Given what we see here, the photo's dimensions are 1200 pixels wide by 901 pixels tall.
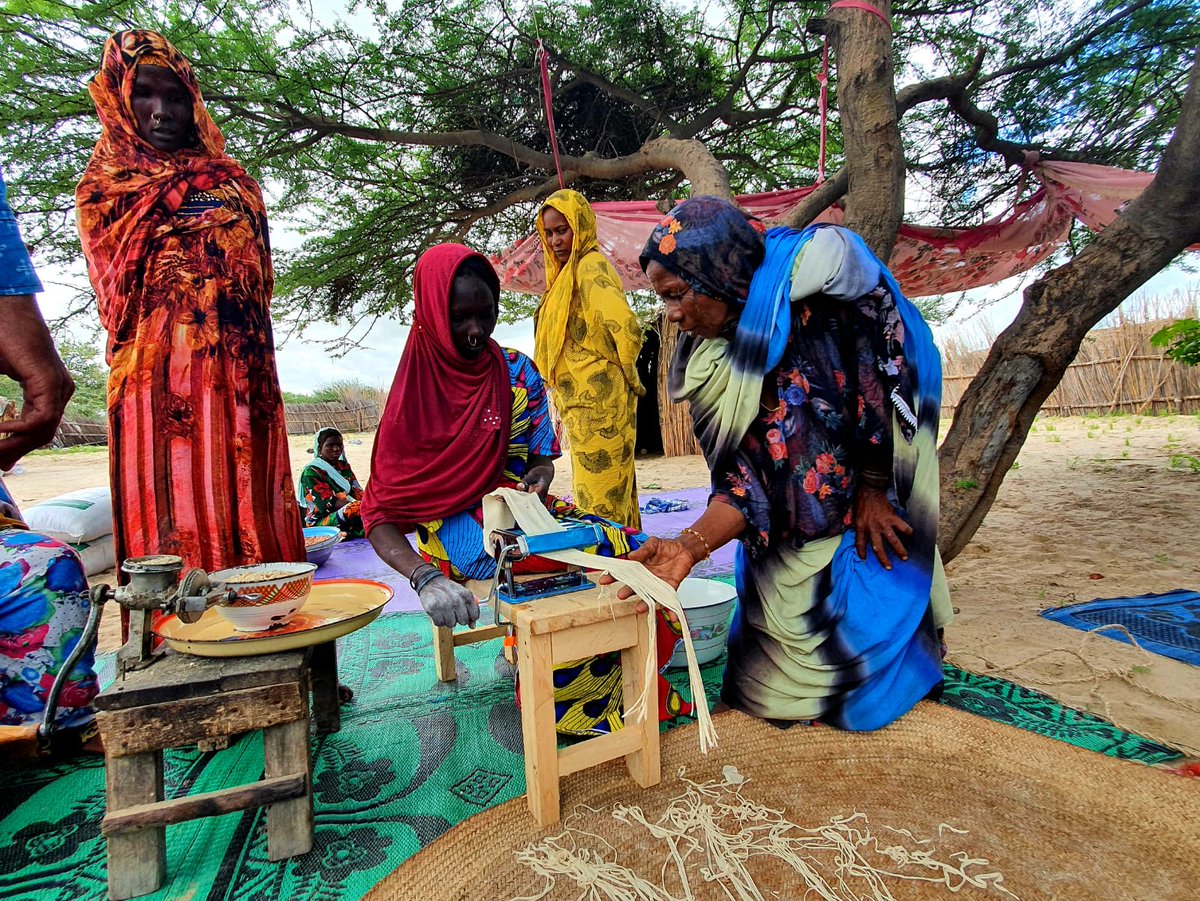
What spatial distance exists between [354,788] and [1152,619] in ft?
10.7

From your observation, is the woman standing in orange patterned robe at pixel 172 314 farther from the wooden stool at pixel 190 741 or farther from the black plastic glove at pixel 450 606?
the black plastic glove at pixel 450 606

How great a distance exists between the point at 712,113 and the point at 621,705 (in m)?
5.77

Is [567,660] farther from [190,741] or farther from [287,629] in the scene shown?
[190,741]

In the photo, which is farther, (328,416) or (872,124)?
(328,416)

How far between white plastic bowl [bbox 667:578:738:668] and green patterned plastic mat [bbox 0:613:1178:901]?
8 centimetres

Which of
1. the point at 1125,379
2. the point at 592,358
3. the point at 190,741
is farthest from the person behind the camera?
the point at 1125,379

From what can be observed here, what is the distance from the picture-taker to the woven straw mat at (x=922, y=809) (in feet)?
4.08

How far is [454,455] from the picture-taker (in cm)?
196

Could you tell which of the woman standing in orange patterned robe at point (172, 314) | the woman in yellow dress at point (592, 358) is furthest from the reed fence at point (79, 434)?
the woman standing in orange patterned robe at point (172, 314)

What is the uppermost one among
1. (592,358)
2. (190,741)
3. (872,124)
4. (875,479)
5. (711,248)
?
(872,124)

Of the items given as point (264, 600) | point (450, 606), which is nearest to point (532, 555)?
point (450, 606)

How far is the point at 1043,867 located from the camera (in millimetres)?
1251

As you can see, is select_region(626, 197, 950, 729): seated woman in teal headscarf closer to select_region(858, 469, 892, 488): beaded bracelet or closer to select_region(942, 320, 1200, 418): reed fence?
select_region(858, 469, 892, 488): beaded bracelet

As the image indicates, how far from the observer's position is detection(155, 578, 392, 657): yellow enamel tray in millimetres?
1384
